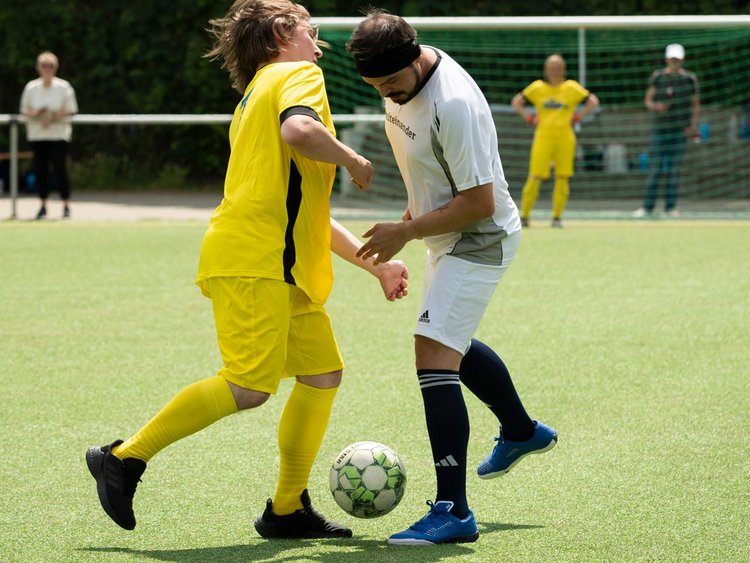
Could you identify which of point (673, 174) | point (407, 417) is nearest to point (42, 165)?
point (673, 174)

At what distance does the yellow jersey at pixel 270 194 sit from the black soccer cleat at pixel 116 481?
65 cm

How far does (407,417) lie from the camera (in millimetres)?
5871

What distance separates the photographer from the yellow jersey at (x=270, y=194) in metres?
4.09

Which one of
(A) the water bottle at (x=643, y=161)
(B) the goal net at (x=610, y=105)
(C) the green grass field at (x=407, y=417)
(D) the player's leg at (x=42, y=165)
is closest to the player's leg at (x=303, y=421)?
(C) the green grass field at (x=407, y=417)

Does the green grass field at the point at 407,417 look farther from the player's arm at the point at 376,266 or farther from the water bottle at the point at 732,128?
the water bottle at the point at 732,128

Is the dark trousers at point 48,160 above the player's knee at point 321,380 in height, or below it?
below

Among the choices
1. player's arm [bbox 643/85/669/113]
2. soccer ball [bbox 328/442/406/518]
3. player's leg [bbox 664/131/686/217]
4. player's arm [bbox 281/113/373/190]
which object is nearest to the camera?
player's arm [bbox 281/113/373/190]

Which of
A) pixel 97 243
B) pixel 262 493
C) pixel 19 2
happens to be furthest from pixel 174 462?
pixel 19 2

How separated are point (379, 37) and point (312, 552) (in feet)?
5.52

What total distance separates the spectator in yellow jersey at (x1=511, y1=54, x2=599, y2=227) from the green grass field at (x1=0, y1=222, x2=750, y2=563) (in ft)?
12.8

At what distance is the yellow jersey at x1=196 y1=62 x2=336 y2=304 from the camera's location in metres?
4.09

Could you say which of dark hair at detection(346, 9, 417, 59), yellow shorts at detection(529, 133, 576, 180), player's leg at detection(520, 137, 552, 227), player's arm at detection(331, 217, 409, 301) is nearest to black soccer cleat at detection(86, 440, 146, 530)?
player's arm at detection(331, 217, 409, 301)

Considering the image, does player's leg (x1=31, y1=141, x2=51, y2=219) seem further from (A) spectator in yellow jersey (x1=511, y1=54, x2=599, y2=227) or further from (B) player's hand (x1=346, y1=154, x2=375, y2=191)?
(B) player's hand (x1=346, y1=154, x2=375, y2=191)

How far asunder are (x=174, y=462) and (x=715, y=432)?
2347 millimetres
